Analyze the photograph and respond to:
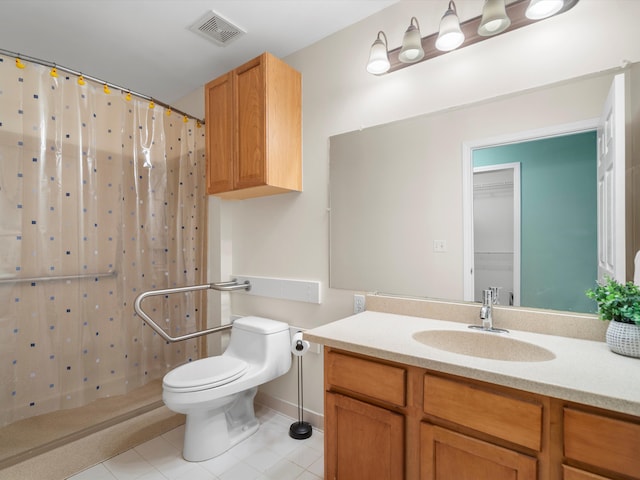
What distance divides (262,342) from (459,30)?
1.90 metres

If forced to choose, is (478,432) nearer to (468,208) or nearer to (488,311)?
(488,311)

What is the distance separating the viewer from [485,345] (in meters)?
1.28

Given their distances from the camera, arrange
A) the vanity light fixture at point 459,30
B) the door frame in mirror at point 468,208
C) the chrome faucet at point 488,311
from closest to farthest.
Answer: the vanity light fixture at point 459,30, the chrome faucet at point 488,311, the door frame in mirror at point 468,208

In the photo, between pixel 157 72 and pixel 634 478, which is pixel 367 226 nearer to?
pixel 634 478

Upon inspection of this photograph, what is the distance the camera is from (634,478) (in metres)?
0.74

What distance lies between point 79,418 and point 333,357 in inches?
73.2

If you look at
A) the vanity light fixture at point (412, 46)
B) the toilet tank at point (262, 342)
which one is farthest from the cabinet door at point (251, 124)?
the toilet tank at point (262, 342)

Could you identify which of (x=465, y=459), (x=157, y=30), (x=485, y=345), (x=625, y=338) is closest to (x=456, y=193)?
(x=485, y=345)

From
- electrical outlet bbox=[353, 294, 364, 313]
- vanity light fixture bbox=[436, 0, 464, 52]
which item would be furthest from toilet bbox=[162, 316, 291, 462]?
vanity light fixture bbox=[436, 0, 464, 52]

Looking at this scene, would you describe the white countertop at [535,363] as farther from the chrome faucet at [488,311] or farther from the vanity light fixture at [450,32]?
the vanity light fixture at [450,32]

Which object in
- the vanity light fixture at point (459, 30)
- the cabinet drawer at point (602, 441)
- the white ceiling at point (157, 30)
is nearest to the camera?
the cabinet drawer at point (602, 441)

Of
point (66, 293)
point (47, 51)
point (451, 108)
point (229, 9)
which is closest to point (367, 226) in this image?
point (451, 108)

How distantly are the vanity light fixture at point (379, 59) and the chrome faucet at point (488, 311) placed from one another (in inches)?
45.6

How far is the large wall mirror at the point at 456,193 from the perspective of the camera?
4.06 ft
